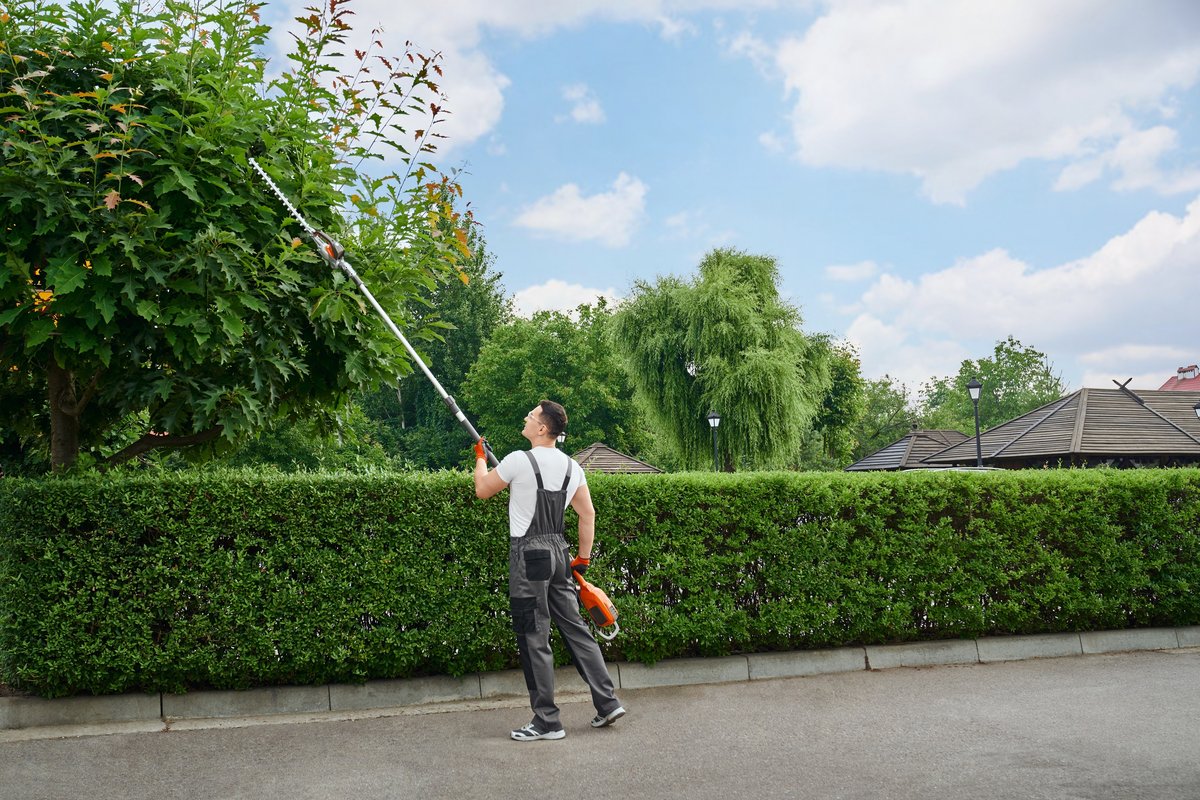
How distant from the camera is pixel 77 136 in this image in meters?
6.72

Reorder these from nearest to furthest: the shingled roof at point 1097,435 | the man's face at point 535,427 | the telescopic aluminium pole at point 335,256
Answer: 1. the man's face at point 535,427
2. the telescopic aluminium pole at point 335,256
3. the shingled roof at point 1097,435

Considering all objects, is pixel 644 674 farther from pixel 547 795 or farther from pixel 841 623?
pixel 547 795

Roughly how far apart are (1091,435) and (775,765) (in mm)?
26522

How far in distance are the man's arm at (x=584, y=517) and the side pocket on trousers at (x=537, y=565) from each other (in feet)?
1.43

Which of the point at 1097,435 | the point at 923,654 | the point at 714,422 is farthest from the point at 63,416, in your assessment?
the point at 714,422

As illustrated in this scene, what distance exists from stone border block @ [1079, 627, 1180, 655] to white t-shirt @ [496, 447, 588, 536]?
251 inches

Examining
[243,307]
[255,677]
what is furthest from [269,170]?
[255,677]

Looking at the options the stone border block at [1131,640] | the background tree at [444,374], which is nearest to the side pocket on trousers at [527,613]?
the stone border block at [1131,640]

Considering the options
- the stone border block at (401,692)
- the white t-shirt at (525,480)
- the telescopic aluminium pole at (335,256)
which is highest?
the telescopic aluminium pole at (335,256)

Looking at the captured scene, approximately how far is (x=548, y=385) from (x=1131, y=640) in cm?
4363

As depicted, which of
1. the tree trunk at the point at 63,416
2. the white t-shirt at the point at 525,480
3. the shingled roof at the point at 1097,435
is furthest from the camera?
the shingled roof at the point at 1097,435

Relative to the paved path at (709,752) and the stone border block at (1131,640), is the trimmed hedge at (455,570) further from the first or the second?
the paved path at (709,752)

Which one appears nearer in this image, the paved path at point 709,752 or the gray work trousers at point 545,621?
the paved path at point 709,752

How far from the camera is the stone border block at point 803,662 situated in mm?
8516
